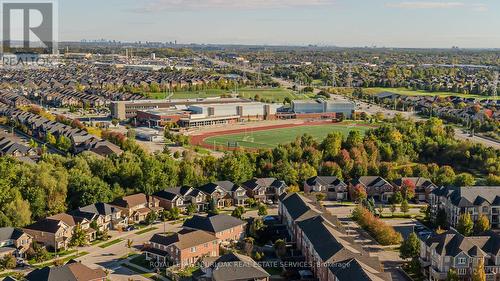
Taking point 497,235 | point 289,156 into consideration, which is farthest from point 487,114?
point 497,235

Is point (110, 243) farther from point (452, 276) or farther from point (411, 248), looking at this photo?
point (452, 276)

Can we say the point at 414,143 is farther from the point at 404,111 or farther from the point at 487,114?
the point at 404,111

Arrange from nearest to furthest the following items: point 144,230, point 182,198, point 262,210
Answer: point 144,230 < point 262,210 < point 182,198

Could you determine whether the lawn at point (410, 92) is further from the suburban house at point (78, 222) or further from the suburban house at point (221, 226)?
the suburban house at point (78, 222)

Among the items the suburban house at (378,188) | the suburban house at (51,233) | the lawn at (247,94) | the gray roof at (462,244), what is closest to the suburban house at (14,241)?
the suburban house at (51,233)

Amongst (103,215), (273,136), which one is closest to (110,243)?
(103,215)

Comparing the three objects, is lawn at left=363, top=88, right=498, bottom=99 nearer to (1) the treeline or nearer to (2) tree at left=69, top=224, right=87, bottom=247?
(1) the treeline
